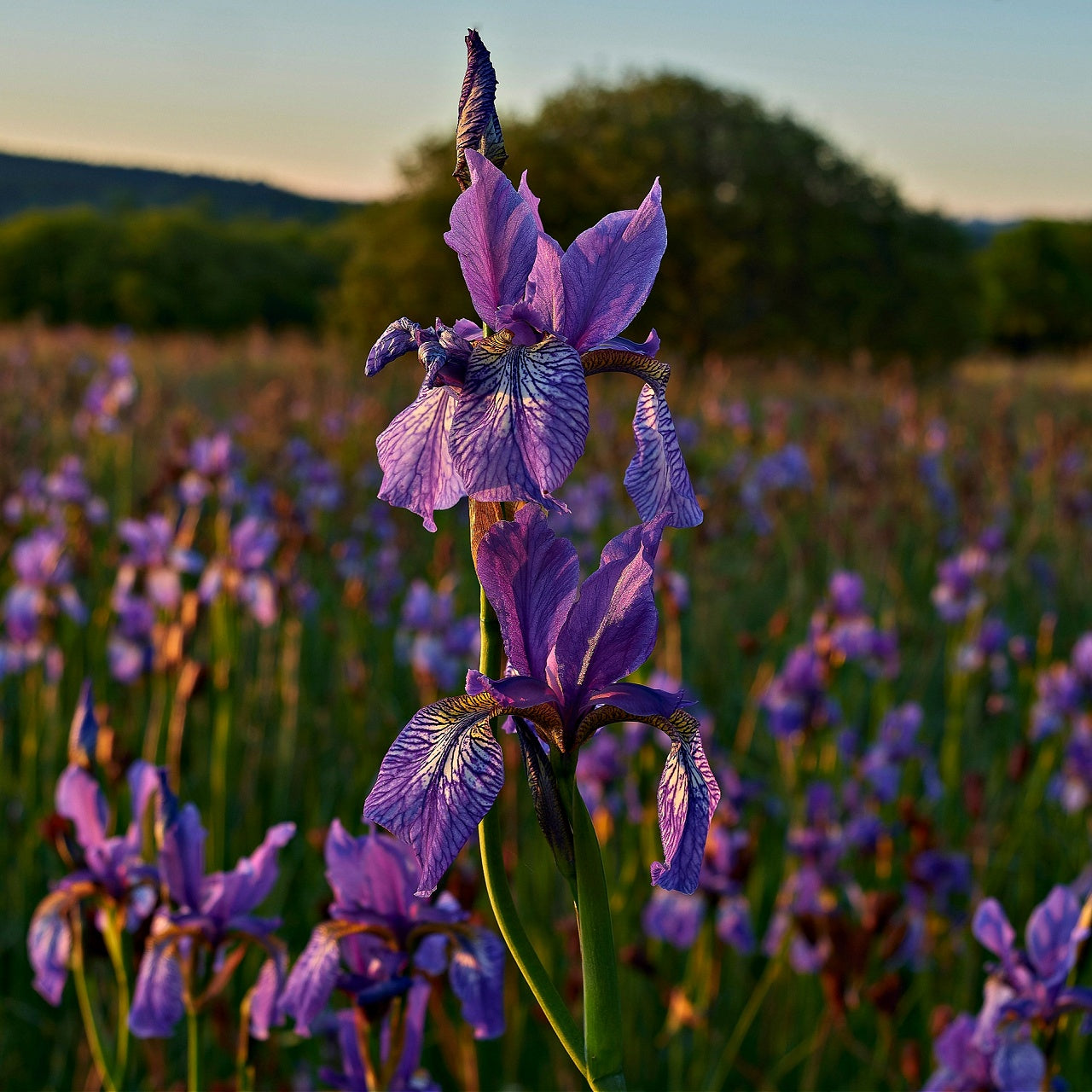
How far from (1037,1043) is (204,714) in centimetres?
268

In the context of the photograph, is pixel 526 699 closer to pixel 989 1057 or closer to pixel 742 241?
pixel 989 1057

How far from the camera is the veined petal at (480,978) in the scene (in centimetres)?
101

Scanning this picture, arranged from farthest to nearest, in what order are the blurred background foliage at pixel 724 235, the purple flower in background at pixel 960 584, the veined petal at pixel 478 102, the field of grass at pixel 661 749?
the blurred background foliage at pixel 724 235 → the purple flower in background at pixel 960 584 → the field of grass at pixel 661 749 → the veined petal at pixel 478 102

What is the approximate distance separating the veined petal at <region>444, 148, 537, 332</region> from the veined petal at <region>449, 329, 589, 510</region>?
0.10 meters

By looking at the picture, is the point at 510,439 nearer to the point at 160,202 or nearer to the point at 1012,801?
the point at 1012,801

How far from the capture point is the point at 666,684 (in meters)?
2.11

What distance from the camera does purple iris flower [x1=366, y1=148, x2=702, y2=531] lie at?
2.14 ft

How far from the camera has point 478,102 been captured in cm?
74

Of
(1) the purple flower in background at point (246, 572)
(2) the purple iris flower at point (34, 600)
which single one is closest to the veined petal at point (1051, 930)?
(1) the purple flower in background at point (246, 572)

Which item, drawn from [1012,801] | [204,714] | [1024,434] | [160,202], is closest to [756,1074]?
[1012,801]

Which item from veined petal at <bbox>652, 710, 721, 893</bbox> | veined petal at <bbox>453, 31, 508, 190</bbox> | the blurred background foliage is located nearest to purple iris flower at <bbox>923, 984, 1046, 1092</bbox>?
veined petal at <bbox>652, 710, 721, 893</bbox>

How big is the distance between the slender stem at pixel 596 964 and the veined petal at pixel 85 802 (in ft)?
2.63

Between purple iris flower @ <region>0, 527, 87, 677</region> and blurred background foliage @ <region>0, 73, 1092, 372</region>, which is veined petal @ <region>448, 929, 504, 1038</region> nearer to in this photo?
purple iris flower @ <region>0, 527, 87, 677</region>

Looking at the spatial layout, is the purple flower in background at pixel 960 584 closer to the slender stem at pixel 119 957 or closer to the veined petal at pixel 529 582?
the slender stem at pixel 119 957
